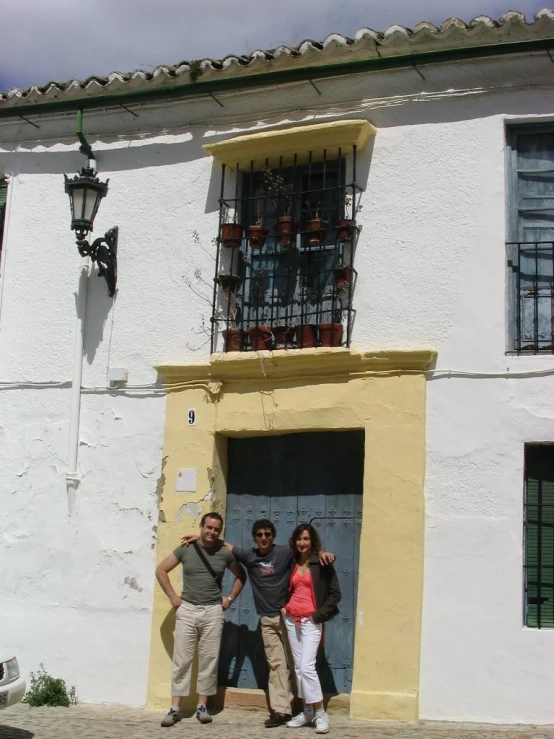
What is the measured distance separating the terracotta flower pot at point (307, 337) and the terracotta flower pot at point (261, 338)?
268mm

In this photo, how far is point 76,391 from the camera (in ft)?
31.4

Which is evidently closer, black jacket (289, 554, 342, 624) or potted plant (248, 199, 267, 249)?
black jacket (289, 554, 342, 624)

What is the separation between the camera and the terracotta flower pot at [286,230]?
29.7ft

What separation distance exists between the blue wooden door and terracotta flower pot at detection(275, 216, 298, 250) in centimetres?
167

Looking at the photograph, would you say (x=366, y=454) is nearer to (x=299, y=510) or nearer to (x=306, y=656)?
(x=299, y=510)

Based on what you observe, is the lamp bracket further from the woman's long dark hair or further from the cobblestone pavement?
the cobblestone pavement

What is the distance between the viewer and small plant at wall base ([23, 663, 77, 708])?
353 inches

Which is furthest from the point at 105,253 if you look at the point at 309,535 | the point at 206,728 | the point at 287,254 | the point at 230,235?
the point at 206,728

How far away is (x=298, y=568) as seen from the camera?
815 centimetres

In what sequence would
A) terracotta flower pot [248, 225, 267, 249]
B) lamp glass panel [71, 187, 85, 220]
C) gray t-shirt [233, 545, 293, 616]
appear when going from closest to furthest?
gray t-shirt [233, 545, 293, 616] → terracotta flower pot [248, 225, 267, 249] → lamp glass panel [71, 187, 85, 220]

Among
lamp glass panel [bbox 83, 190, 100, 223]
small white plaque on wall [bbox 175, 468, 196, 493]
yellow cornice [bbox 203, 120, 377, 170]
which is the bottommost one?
small white plaque on wall [bbox 175, 468, 196, 493]

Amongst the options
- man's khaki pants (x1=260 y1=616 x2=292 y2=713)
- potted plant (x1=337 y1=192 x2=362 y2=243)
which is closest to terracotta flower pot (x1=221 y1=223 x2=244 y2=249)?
potted plant (x1=337 y1=192 x2=362 y2=243)

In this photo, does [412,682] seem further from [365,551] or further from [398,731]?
[365,551]

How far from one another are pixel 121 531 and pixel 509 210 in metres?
4.28
